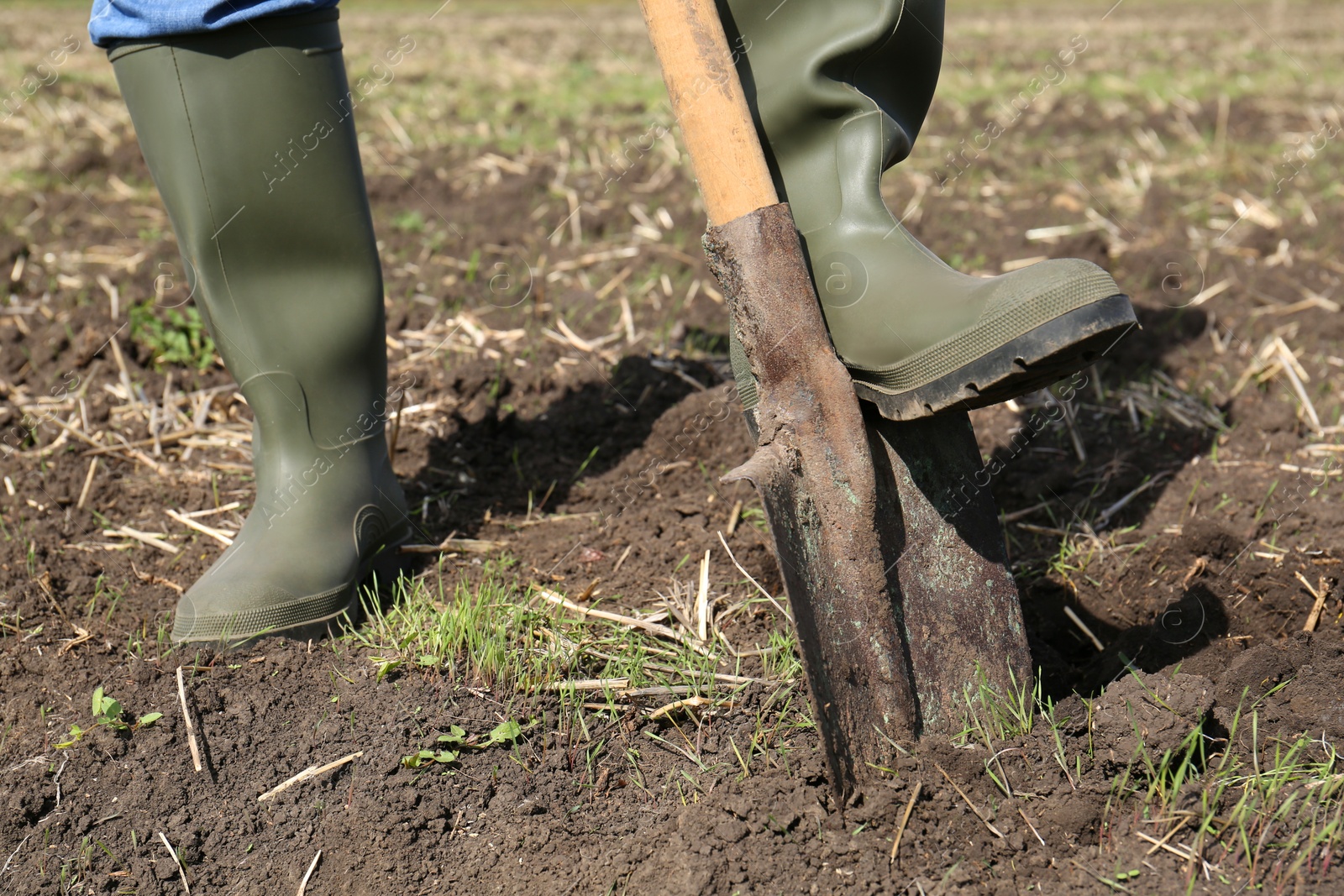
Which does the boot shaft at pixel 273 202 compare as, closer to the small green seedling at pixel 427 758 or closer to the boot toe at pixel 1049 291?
the small green seedling at pixel 427 758

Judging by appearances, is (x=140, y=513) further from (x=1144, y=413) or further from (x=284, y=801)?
(x=1144, y=413)

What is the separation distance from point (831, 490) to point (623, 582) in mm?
634

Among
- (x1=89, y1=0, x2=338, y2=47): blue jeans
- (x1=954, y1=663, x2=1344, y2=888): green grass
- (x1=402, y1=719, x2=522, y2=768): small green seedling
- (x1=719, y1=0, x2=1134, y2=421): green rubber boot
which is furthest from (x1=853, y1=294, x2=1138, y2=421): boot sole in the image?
(x1=89, y1=0, x2=338, y2=47): blue jeans

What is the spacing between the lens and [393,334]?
3.27 metres

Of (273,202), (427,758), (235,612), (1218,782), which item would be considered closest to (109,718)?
(235,612)

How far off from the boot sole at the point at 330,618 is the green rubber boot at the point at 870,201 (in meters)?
0.86

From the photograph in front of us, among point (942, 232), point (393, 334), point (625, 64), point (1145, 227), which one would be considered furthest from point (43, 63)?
point (1145, 227)

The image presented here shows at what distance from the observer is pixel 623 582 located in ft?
7.09

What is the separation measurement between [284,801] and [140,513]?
1.09 m

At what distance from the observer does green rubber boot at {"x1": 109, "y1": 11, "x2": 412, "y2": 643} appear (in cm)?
180

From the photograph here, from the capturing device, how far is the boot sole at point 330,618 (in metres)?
1.89

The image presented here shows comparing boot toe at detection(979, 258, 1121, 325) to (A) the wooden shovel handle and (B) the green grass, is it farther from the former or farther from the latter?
(B) the green grass

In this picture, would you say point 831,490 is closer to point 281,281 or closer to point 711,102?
point 711,102

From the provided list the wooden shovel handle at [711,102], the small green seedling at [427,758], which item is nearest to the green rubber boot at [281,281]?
the small green seedling at [427,758]
